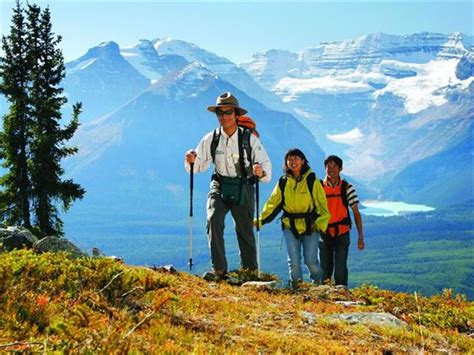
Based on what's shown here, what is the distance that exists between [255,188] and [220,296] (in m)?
3.42

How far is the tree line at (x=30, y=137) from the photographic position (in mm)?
28234

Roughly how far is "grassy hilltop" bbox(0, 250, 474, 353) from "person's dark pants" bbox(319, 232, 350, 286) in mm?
3751

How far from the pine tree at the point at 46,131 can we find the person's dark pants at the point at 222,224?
17320 mm

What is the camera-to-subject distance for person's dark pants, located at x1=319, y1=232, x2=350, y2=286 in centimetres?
1298

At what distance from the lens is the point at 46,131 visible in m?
29.3

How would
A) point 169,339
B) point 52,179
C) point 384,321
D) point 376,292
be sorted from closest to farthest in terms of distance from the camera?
1. point 169,339
2. point 384,321
3. point 376,292
4. point 52,179

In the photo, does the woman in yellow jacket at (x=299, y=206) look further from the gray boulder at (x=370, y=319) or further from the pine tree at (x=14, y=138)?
the pine tree at (x=14, y=138)

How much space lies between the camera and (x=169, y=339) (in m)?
4.79

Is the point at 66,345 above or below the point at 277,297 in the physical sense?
above

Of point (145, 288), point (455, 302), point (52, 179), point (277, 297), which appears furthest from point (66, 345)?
point (52, 179)

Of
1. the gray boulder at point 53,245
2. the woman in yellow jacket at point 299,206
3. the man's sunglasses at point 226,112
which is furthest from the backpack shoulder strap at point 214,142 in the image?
the gray boulder at point 53,245

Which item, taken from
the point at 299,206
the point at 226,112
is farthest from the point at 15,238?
the point at 299,206

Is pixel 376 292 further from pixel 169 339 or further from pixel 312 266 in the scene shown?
pixel 169 339

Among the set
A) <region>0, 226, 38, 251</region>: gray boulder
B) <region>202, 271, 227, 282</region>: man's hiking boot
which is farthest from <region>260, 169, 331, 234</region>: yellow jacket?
<region>0, 226, 38, 251</region>: gray boulder
